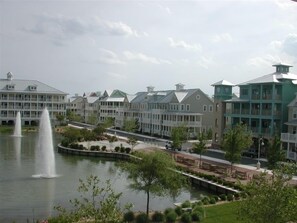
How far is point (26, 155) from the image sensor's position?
47.8 m

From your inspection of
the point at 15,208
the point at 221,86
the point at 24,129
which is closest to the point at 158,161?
the point at 15,208

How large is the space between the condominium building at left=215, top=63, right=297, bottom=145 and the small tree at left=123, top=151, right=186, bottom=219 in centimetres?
2581

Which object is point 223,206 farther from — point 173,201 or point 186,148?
point 186,148

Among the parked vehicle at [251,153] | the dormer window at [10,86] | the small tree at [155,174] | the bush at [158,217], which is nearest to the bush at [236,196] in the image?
the small tree at [155,174]

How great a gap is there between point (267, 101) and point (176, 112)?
24.8m

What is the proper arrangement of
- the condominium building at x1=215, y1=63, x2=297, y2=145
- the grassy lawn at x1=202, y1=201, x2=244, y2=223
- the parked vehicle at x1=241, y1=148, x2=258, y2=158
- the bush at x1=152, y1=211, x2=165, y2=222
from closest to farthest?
the grassy lawn at x1=202, y1=201, x2=244, y2=223 → the bush at x1=152, y1=211, x2=165, y2=222 → the condominium building at x1=215, y1=63, x2=297, y2=145 → the parked vehicle at x1=241, y1=148, x2=258, y2=158

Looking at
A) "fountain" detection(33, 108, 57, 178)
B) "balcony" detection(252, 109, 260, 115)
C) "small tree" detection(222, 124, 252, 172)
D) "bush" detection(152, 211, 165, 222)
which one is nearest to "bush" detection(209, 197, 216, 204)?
"bush" detection(152, 211, 165, 222)

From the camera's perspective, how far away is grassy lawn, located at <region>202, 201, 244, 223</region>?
2088 cm

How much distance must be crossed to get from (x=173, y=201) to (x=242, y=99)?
28.6 m

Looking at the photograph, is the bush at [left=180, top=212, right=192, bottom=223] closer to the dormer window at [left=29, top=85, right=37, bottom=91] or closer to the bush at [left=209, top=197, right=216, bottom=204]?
the bush at [left=209, top=197, right=216, bottom=204]

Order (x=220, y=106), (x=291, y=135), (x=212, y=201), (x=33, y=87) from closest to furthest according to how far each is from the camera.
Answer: (x=212, y=201) → (x=291, y=135) → (x=220, y=106) → (x=33, y=87)

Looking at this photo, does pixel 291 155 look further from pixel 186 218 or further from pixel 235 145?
pixel 186 218

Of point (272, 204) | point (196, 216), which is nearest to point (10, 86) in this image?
point (196, 216)

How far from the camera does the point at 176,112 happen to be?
233ft
